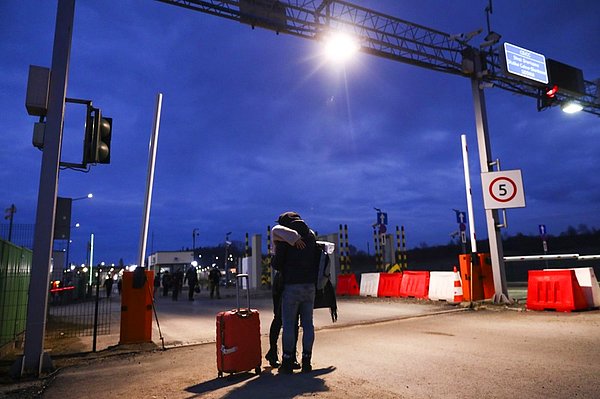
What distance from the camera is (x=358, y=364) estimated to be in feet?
17.2

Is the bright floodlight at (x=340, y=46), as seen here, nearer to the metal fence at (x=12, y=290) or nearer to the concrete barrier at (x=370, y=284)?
the concrete barrier at (x=370, y=284)

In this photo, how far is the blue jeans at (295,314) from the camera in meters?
4.98

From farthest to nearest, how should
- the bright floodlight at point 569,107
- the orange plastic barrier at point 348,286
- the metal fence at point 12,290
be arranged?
the bright floodlight at point 569,107 < the orange plastic barrier at point 348,286 < the metal fence at point 12,290

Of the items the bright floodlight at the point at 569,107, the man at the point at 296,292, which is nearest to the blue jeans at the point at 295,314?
the man at the point at 296,292

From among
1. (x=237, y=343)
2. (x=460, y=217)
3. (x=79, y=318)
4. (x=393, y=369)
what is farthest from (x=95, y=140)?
(x=460, y=217)

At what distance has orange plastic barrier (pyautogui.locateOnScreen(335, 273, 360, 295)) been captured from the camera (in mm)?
18334

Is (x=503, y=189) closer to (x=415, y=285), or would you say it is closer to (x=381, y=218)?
(x=415, y=285)

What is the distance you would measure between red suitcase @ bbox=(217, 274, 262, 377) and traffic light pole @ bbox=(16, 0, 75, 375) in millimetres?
2751

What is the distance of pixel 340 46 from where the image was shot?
14234 millimetres

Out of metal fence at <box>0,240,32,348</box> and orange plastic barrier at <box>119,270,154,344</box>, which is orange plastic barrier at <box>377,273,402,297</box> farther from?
metal fence at <box>0,240,32,348</box>

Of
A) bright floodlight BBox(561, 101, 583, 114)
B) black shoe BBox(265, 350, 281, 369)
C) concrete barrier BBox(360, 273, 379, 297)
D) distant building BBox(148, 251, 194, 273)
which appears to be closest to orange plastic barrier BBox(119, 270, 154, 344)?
black shoe BBox(265, 350, 281, 369)

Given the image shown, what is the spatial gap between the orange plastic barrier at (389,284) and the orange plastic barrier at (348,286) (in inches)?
74.0

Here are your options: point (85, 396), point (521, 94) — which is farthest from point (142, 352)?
point (521, 94)

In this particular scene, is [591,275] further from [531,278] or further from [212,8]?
[212,8]
